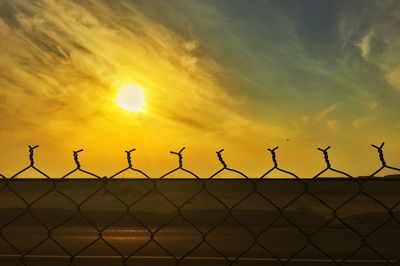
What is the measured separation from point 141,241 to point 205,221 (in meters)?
7.47

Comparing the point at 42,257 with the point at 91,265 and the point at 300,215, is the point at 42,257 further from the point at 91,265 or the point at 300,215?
the point at 300,215

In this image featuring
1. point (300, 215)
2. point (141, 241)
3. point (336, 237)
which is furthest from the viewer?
point (300, 215)

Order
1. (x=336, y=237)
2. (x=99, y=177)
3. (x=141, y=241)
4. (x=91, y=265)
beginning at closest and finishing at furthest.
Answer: (x=99, y=177) → (x=91, y=265) → (x=141, y=241) → (x=336, y=237)

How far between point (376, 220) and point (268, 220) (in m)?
4.35

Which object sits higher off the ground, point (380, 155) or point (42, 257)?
point (42, 257)

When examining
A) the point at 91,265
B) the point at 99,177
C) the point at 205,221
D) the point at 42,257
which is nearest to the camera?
the point at 99,177

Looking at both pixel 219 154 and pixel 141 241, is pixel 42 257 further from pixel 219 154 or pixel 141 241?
pixel 219 154

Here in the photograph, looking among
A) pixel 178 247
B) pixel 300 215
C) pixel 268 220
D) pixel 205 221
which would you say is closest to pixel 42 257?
pixel 178 247

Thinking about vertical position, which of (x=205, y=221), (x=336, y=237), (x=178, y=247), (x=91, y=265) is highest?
(x=205, y=221)

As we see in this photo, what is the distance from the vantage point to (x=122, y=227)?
53.9 ft

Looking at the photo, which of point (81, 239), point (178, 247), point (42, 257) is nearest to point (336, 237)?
point (178, 247)

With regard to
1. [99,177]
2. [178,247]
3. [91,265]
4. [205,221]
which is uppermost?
[205,221]

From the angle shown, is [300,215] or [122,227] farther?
[300,215]

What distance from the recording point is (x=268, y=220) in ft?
68.2
